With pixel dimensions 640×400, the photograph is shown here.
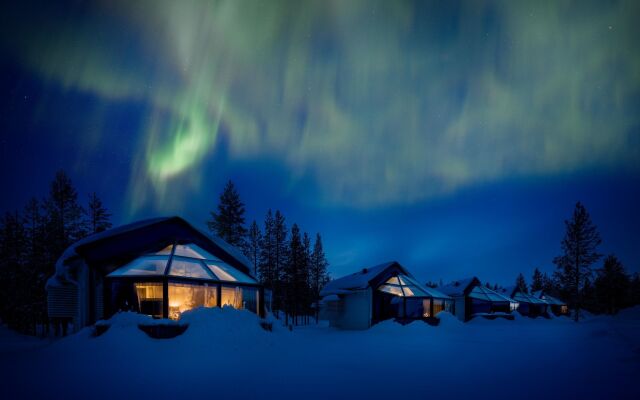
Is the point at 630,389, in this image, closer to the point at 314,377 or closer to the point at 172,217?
the point at 314,377

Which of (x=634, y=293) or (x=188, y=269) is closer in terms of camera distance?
(x=188, y=269)

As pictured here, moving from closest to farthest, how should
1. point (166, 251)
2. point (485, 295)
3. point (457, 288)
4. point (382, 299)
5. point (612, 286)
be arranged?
1. point (166, 251)
2. point (382, 299)
3. point (485, 295)
4. point (457, 288)
5. point (612, 286)

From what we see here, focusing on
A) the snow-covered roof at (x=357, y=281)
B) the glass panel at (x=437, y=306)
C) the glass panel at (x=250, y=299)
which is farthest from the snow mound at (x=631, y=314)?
the glass panel at (x=250, y=299)

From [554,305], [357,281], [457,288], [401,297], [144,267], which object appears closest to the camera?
[144,267]

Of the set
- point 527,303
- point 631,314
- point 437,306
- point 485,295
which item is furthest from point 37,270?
point 631,314

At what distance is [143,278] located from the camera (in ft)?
42.8

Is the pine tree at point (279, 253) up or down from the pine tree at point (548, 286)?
up

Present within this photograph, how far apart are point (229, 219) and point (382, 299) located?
19.6m

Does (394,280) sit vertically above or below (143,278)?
below

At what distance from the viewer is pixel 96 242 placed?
1429cm

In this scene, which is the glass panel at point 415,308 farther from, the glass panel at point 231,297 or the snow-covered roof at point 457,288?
the glass panel at point 231,297

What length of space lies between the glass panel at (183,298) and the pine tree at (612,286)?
210 feet

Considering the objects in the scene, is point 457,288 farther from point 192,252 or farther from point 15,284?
point 15,284

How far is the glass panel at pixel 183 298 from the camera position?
1339 cm
